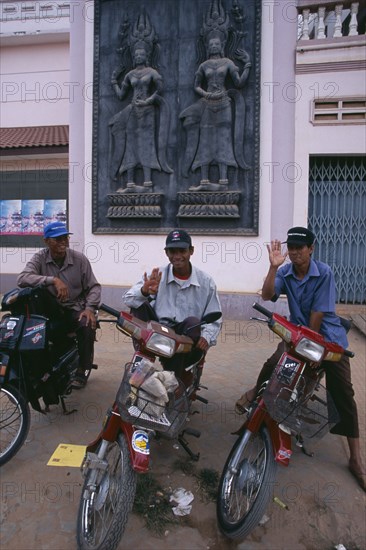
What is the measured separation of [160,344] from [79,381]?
215 centimetres

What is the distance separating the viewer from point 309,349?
2.02 m

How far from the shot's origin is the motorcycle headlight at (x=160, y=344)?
199cm

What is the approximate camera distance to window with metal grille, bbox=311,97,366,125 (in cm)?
630

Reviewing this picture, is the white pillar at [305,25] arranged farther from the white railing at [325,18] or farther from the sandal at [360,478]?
the sandal at [360,478]

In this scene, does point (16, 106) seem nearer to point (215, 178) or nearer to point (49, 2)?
point (49, 2)

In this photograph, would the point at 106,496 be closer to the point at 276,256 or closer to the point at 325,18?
the point at 276,256

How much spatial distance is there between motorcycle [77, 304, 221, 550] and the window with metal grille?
5714 millimetres

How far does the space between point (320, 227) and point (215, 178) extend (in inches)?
80.7

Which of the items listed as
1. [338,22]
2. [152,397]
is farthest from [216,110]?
[152,397]

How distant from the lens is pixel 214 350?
5.29 metres

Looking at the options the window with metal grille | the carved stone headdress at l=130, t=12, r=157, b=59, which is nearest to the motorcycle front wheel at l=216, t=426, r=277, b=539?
the window with metal grille

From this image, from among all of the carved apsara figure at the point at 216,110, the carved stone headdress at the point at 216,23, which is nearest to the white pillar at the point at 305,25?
the carved apsara figure at the point at 216,110

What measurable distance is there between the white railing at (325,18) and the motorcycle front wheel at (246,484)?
658 cm

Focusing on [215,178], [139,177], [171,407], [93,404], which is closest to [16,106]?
[139,177]
